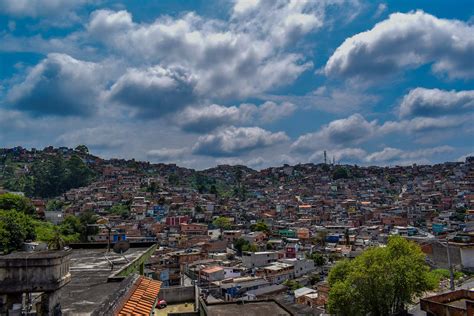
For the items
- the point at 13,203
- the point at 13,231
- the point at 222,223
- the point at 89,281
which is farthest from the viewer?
the point at 222,223

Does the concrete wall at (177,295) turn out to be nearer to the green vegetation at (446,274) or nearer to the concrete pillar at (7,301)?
the concrete pillar at (7,301)

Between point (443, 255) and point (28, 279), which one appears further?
point (443, 255)

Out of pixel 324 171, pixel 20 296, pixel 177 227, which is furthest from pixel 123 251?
pixel 324 171

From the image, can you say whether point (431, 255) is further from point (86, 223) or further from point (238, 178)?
point (238, 178)

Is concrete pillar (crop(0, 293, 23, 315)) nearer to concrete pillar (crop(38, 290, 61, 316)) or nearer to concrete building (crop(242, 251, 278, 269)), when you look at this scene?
concrete pillar (crop(38, 290, 61, 316))

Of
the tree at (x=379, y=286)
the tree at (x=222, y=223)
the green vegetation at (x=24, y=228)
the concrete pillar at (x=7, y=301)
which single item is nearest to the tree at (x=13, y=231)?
the green vegetation at (x=24, y=228)

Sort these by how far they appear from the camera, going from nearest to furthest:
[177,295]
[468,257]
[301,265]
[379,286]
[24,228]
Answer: [177,295], [379,286], [468,257], [24,228], [301,265]

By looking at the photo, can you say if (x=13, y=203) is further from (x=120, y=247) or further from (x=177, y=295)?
(x=177, y=295)

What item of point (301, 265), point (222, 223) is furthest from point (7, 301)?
point (222, 223)

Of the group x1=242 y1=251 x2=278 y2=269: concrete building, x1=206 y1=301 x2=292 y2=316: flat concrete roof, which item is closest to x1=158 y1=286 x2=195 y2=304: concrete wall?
x1=206 y1=301 x2=292 y2=316: flat concrete roof
